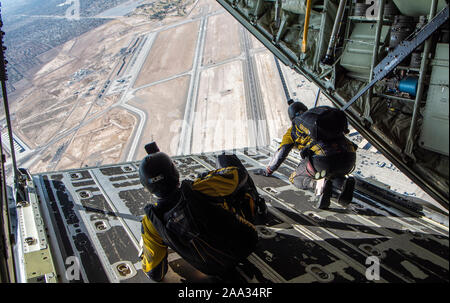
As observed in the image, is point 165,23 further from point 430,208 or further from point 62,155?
point 430,208

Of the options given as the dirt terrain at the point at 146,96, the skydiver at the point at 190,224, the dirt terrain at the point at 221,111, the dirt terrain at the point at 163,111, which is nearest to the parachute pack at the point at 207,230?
the skydiver at the point at 190,224

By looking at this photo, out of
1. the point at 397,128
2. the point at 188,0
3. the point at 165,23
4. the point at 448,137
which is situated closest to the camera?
the point at 448,137

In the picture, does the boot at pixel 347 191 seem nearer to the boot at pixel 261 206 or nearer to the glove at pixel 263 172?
the boot at pixel 261 206

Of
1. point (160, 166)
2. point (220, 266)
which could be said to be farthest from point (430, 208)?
point (160, 166)

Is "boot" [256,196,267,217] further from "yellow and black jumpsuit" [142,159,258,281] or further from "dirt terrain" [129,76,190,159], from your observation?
"dirt terrain" [129,76,190,159]

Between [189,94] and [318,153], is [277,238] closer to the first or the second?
[318,153]

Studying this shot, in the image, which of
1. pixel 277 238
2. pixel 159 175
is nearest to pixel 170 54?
pixel 277 238

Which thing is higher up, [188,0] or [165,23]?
[188,0]
